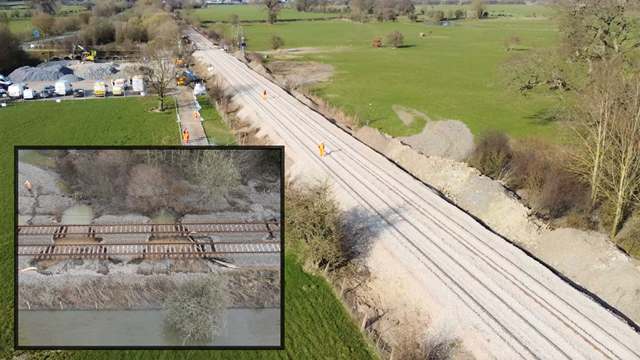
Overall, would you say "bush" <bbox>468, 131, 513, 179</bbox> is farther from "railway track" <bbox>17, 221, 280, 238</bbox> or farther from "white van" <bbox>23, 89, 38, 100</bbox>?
"white van" <bbox>23, 89, 38, 100</bbox>

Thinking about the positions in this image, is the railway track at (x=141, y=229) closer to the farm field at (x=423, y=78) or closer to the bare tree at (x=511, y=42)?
the farm field at (x=423, y=78)

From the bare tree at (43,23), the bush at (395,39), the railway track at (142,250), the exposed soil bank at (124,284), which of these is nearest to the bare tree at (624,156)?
the exposed soil bank at (124,284)

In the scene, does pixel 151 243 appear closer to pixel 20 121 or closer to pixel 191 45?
pixel 20 121

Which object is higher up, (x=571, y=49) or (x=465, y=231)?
(x=571, y=49)

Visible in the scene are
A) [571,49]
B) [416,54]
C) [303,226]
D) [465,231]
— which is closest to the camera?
[303,226]

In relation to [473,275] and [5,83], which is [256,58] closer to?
[5,83]

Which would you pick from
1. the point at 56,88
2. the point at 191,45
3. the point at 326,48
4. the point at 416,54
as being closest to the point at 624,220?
the point at 56,88
